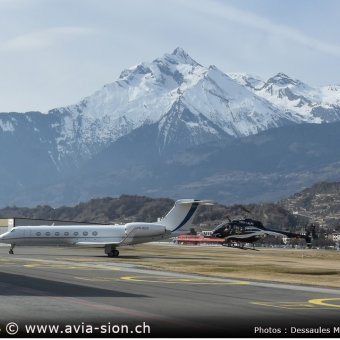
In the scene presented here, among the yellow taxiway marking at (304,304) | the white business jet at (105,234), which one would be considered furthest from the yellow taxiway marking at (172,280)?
the white business jet at (105,234)

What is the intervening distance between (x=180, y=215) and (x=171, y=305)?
60.9 m

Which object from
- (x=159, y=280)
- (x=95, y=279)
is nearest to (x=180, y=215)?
(x=159, y=280)

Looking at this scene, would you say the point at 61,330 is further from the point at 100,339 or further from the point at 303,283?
the point at 303,283

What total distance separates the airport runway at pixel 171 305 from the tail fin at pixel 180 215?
4193cm

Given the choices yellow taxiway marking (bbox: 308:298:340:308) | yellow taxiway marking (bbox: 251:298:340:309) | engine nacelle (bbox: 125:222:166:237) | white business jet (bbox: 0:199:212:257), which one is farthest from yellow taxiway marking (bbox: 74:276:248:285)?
white business jet (bbox: 0:199:212:257)

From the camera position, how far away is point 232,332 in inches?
997

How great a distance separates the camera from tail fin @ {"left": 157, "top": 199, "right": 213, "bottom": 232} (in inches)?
3669

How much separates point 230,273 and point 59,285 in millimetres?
19087

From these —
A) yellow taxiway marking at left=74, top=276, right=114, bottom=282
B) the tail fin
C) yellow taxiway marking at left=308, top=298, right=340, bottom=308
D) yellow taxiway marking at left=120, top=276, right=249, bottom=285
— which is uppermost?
the tail fin

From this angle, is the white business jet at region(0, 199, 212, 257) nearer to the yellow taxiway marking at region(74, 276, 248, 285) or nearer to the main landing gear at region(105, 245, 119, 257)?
the main landing gear at region(105, 245, 119, 257)

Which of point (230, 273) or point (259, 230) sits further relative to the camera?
point (259, 230)

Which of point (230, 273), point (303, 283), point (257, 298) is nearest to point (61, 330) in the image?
point (257, 298)

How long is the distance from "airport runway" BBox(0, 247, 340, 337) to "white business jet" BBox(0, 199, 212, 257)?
4024 centimetres

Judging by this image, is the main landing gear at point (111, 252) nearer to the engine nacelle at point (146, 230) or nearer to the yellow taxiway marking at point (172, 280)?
the engine nacelle at point (146, 230)
